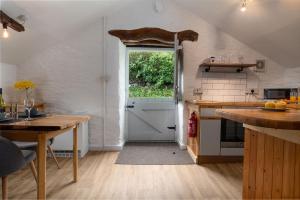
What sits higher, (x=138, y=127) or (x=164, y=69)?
(x=164, y=69)

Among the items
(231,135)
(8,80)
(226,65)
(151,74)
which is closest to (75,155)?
(8,80)

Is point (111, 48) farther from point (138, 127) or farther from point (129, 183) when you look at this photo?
point (129, 183)

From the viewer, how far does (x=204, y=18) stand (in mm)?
3867

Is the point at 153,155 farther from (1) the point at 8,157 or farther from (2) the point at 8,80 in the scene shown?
(2) the point at 8,80

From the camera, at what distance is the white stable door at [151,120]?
15.0ft

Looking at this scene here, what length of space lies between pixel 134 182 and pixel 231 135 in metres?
1.66

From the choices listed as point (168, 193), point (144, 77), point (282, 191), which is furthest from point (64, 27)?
point (282, 191)

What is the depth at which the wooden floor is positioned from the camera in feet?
7.22

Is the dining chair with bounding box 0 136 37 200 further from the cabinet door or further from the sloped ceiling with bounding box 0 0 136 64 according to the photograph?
the cabinet door

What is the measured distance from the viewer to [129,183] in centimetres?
248

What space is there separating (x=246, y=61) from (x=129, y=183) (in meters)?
2.93

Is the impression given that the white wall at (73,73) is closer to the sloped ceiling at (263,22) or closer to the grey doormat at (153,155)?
the grey doormat at (153,155)

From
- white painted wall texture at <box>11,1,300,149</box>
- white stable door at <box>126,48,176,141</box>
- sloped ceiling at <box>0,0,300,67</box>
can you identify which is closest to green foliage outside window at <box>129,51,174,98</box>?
white stable door at <box>126,48,176,141</box>

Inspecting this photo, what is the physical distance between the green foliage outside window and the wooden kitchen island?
9.67 ft
